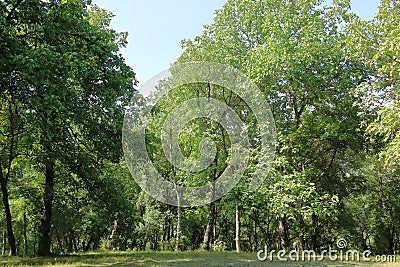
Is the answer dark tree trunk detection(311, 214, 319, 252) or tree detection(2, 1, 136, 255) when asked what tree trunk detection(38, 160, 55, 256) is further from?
dark tree trunk detection(311, 214, 319, 252)

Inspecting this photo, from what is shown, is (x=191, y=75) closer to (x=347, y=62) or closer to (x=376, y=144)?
(x=347, y=62)

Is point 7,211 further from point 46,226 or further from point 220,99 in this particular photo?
point 220,99

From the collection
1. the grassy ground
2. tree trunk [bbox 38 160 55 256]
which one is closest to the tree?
tree trunk [bbox 38 160 55 256]

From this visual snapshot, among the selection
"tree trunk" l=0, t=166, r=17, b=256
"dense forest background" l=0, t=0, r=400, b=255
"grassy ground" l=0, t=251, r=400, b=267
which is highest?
"dense forest background" l=0, t=0, r=400, b=255

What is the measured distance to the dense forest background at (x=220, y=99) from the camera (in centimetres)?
823

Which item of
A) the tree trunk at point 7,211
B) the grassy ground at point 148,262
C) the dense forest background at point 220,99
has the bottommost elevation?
the grassy ground at point 148,262

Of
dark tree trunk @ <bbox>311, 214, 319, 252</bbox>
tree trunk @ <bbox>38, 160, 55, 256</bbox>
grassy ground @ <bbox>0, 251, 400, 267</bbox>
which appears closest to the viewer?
grassy ground @ <bbox>0, 251, 400, 267</bbox>

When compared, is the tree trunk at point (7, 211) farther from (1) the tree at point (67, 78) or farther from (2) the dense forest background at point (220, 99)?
(1) the tree at point (67, 78)

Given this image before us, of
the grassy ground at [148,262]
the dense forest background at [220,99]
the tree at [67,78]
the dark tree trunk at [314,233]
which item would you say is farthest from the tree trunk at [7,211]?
the dark tree trunk at [314,233]

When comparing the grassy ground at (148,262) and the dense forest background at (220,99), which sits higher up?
the dense forest background at (220,99)

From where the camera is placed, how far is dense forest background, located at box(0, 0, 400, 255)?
8.23 m

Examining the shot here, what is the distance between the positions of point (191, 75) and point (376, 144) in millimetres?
10737

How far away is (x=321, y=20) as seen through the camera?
16.6m

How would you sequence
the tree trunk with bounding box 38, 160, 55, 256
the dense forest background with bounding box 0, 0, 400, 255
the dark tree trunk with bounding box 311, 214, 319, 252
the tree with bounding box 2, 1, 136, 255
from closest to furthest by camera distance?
the tree with bounding box 2, 1, 136, 255 < the dense forest background with bounding box 0, 0, 400, 255 < the tree trunk with bounding box 38, 160, 55, 256 < the dark tree trunk with bounding box 311, 214, 319, 252
